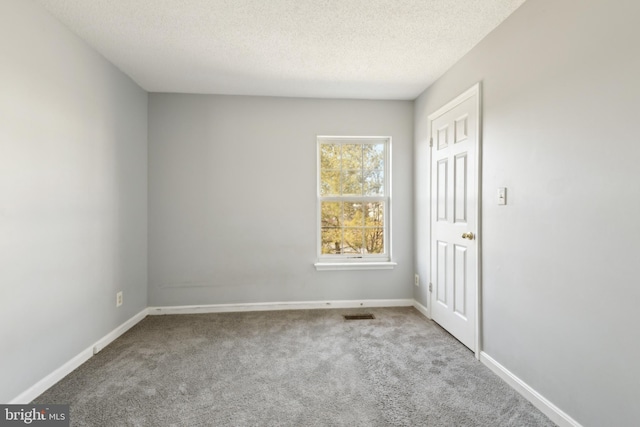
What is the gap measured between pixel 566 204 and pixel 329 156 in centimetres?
247

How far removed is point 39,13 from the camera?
197cm

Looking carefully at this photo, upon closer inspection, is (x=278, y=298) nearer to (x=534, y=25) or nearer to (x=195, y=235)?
(x=195, y=235)

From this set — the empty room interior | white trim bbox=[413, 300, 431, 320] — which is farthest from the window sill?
white trim bbox=[413, 300, 431, 320]

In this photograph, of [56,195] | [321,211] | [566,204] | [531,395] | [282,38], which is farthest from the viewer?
[321,211]

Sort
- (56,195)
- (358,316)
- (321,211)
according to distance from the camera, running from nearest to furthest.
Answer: (56,195) < (358,316) < (321,211)

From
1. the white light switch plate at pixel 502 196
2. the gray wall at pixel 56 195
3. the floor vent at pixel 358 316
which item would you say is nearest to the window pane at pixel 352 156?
the floor vent at pixel 358 316

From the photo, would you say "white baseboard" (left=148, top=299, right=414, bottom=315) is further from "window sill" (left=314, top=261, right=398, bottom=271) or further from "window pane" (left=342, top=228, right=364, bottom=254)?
"window pane" (left=342, top=228, right=364, bottom=254)

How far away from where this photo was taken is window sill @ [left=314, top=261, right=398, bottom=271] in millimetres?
3592

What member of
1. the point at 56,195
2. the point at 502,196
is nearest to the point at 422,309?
the point at 502,196

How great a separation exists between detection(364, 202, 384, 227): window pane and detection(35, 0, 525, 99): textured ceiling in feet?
4.40

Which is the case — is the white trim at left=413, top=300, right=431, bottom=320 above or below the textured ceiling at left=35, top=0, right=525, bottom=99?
below

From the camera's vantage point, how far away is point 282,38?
2.34m

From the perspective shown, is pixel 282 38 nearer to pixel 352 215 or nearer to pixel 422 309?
pixel 352 215

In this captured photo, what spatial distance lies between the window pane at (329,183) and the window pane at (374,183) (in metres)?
0.35
